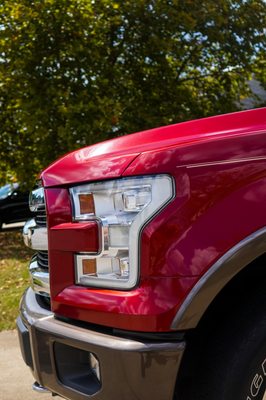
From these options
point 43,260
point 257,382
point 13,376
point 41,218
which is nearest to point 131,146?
point 41,218

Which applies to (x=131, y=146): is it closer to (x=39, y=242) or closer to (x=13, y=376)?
(x=39, y=242)

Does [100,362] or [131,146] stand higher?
[131,146]

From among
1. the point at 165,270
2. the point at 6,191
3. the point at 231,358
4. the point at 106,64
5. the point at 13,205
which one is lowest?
the point at 13,205

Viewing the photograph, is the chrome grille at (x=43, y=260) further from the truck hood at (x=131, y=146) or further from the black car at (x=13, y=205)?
the black car at (x=13, y=205)

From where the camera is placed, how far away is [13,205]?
14180 mm

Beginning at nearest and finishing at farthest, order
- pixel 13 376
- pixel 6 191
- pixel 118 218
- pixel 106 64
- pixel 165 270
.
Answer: pixel 165 270
pixel 118 218
pixel 13 376
pixel 106 64
pixel 6 191

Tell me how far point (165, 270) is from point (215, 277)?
0.61 feet

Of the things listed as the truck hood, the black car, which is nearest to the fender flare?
the truck hood

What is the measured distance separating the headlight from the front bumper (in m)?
0.22

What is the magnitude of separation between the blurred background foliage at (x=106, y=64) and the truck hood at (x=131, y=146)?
24.4 feet

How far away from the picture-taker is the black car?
14086 millimetres

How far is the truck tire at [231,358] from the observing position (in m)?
1.95

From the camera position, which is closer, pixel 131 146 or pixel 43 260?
pixel 131 146

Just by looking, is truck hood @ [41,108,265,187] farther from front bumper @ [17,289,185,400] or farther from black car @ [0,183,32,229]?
black car @ [0,183,32,229]
